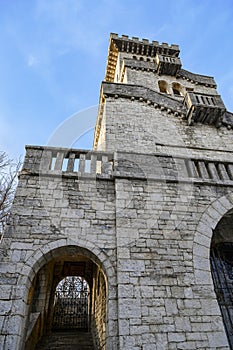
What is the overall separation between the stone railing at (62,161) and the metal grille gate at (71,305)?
6.61 meters

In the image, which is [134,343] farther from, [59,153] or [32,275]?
[59,153]

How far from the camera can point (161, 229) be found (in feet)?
15.4

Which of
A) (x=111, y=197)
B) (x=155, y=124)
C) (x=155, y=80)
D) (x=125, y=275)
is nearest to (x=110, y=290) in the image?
(x=125, y=275)

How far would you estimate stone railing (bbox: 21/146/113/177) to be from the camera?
5.25 m

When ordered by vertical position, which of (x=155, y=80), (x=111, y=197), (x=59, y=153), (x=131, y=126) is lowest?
(x=111, y=197)

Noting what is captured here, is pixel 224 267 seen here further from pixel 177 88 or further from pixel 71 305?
pixel 177 88

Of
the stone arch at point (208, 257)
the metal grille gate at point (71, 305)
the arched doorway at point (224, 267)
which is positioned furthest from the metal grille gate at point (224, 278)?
the metal grille gate at point (71, 305)

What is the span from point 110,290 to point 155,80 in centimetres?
1209

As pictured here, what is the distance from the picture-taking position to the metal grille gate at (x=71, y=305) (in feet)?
29.7

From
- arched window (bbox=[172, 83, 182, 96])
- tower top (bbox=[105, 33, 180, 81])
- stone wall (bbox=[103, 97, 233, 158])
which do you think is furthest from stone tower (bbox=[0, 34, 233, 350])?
tower top (bbox=[105, 33, 180, 81])

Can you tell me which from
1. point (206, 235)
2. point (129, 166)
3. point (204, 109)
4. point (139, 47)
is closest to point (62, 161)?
point (129, 166)

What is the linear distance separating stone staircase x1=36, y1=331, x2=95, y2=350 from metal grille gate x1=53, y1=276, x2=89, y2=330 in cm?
222

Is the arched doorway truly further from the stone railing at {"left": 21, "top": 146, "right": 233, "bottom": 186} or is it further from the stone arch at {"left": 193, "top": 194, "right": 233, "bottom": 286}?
the stone railing at {"left": 21, "top": 146, "right": 233, "bottom": 186}

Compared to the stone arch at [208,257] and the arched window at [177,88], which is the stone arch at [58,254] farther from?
the arched window at [177,88]
